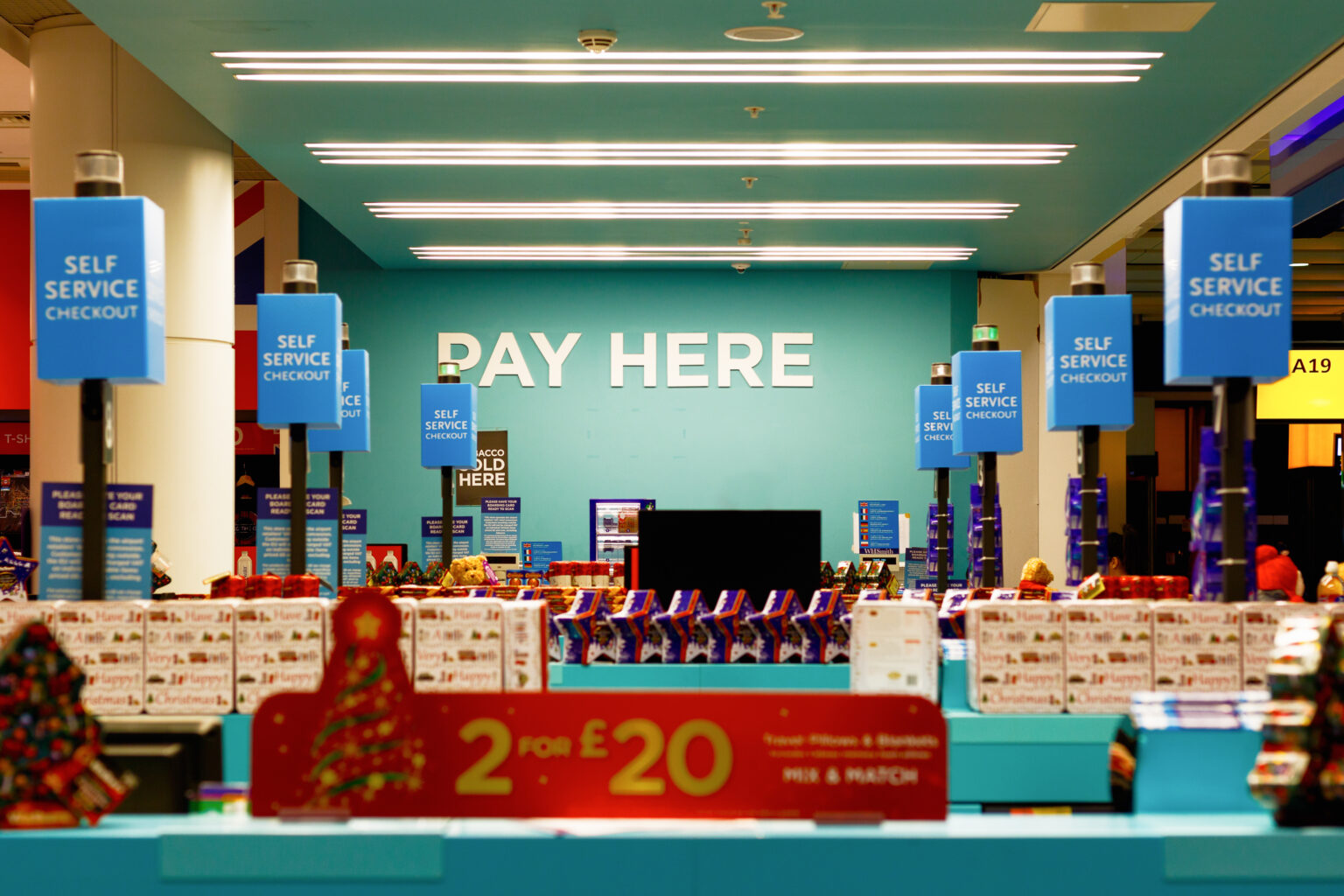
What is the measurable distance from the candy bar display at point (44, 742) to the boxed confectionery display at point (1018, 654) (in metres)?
2.23

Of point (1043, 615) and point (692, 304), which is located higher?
point (692, 304)

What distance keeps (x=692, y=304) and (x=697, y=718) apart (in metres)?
13.4

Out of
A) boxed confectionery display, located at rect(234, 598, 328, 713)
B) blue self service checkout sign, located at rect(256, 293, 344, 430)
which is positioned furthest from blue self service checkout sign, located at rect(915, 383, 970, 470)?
boxed confectionery display, located at rect(234, 598, 328, 713)

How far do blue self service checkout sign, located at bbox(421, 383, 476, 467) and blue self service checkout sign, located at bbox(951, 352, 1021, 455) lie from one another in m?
3.88

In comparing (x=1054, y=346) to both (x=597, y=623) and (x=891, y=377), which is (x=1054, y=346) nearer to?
(x=597, y=623)

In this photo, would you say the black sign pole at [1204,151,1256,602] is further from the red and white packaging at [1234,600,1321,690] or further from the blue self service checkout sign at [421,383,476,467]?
the blue self service checkout sign at [421,383,476,467]

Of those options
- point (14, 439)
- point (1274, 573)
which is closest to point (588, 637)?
point (1274, 573)

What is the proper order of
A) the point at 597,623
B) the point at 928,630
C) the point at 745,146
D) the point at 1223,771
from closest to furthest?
the point at 1223,771 < the point at 928,630 < the point at 597,623 < the point at 745,146

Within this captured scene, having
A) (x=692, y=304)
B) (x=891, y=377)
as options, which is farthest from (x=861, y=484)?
(x=692, y=304)

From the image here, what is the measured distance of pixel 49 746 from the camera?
6.26 feet

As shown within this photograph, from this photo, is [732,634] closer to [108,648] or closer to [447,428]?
[108,648]

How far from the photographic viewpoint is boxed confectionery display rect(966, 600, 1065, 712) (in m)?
3.42

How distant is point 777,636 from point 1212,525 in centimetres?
145

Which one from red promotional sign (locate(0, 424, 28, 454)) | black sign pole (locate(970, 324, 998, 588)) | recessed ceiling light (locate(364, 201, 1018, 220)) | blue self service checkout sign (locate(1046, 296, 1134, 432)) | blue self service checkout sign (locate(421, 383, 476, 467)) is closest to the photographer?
blue self service checkout sign (locate(1046, 296, 1134, 432))
